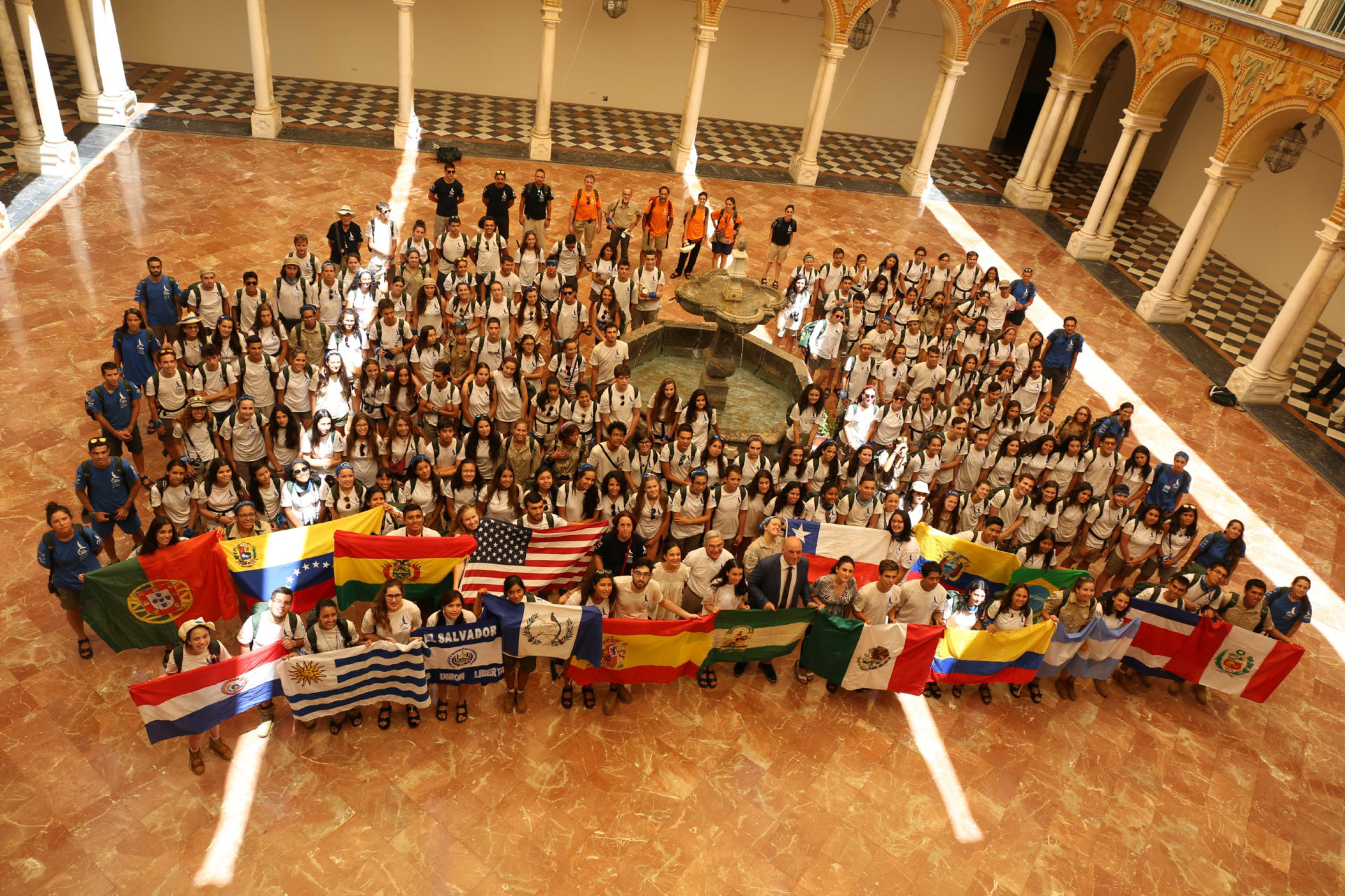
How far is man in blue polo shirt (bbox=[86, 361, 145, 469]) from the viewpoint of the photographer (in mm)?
8398

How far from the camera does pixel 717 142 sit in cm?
2336

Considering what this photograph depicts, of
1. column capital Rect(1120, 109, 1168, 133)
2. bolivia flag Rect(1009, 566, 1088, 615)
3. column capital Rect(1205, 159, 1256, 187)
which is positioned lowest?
bolivia flag Rect(1009, 566, 1088, 615)

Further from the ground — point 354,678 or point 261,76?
point 261,76

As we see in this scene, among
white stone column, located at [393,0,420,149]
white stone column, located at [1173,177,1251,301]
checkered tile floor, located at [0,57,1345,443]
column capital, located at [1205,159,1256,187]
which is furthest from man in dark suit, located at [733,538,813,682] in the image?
white stone column, located at [393,0,420,149]

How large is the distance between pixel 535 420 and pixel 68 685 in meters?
4.75

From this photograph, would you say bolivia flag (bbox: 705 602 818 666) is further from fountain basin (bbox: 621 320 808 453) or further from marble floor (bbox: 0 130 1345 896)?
fountain basin (bbox: 621 320 808 453)

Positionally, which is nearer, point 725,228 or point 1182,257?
point 725,228

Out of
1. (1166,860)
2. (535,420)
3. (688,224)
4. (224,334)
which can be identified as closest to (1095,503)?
(1166,860)

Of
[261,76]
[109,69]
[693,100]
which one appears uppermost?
[693,100]

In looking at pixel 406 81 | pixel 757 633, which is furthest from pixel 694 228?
pixel 757 633

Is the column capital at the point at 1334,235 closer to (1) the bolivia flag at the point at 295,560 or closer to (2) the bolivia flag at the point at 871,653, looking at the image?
(2) the bolivia flag at the point at 871,653

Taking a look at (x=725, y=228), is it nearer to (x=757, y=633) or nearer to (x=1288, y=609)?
(x=757, y=633)

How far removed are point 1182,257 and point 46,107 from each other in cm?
2044

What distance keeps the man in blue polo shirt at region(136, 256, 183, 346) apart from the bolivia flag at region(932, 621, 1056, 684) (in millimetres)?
8731
